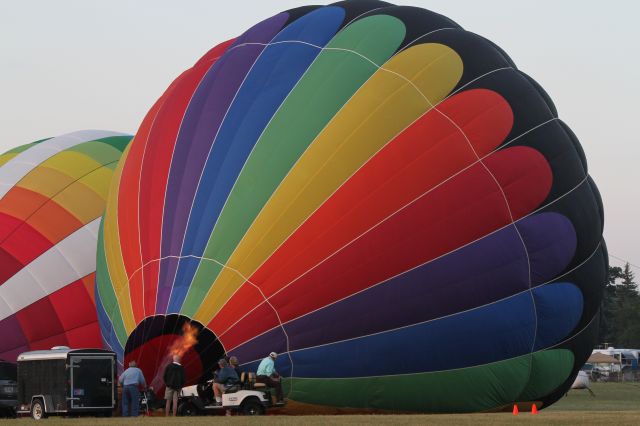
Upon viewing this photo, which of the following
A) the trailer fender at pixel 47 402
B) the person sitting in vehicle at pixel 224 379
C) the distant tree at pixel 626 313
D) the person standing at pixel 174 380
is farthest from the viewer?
the distant tree at pixel 626 313

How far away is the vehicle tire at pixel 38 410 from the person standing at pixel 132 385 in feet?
5.22

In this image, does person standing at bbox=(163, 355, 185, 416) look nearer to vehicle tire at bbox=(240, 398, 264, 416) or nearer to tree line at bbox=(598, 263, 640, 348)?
vehicle tire at bbox=(240, 398, 264, 416)

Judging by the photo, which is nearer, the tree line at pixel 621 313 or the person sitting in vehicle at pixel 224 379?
the person sitting in vehicle at pixel 224 379

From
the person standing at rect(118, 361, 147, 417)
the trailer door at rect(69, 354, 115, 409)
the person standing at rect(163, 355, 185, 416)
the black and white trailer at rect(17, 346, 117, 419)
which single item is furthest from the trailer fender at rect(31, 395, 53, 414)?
the person standing at rect(163, 355, 185, 416)

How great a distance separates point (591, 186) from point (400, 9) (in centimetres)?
387

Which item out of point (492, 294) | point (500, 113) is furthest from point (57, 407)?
point (500, 113)

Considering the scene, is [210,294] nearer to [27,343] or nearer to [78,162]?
[27,343]

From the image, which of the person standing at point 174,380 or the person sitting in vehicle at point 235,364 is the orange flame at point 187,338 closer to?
the person standing at point 174,380

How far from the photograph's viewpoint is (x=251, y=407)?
16328 mm

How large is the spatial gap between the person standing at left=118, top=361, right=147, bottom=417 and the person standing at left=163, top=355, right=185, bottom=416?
553 mm

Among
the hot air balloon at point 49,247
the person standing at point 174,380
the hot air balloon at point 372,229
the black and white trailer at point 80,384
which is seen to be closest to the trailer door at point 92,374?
the black and white trailer at point 80,384

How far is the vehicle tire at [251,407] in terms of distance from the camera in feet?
53.4

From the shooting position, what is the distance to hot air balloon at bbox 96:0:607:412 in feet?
54.1

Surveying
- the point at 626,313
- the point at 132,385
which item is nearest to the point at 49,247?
the point at 132,385
